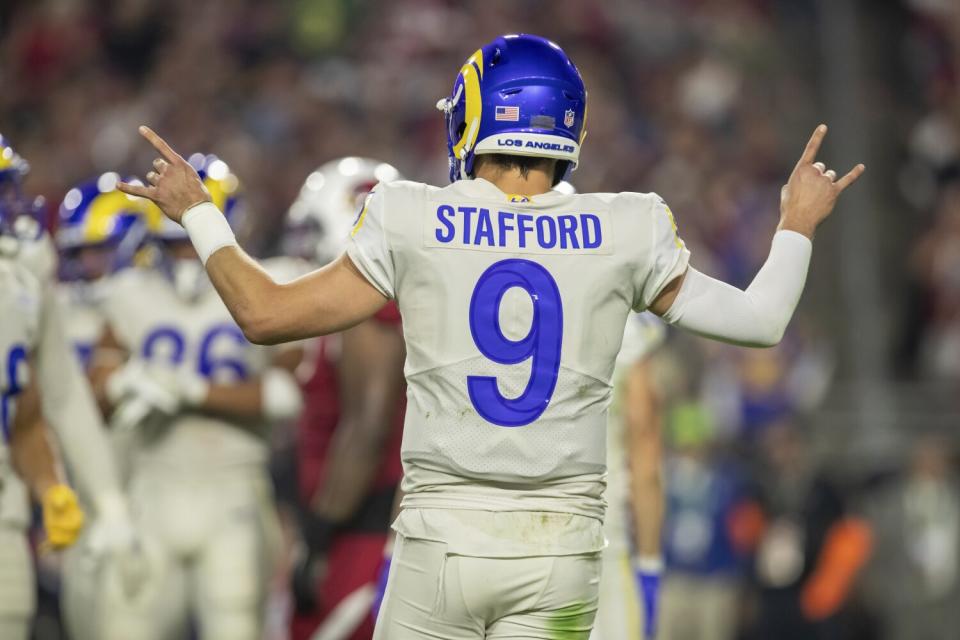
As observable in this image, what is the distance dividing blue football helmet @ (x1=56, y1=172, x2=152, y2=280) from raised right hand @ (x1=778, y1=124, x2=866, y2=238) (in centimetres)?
352

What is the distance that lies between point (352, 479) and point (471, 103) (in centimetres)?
200

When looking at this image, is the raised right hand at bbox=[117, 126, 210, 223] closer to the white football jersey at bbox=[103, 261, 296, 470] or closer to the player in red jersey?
the player in red jersey

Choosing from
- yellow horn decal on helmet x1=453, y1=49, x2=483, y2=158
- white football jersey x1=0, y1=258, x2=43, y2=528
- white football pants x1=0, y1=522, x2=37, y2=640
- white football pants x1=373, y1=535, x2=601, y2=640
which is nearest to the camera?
white football pants x1=373, y1=535, x2=601, y2=640

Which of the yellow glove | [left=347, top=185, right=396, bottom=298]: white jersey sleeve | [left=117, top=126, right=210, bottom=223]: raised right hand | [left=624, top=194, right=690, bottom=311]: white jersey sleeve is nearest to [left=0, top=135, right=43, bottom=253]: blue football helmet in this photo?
the yellow glove

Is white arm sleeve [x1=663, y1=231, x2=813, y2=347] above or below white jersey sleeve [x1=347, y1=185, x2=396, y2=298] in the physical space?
below

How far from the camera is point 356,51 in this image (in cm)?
1414

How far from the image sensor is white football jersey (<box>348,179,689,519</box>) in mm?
3598

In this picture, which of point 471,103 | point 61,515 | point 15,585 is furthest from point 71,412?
point 471,103

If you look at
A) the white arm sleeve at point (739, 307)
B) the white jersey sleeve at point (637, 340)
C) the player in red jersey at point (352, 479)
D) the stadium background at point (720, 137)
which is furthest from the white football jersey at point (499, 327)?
the stadium background at point (720, 137)

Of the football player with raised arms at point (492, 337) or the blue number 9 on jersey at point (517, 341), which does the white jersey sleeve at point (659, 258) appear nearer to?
the football player with raised arms at point (492, 337)

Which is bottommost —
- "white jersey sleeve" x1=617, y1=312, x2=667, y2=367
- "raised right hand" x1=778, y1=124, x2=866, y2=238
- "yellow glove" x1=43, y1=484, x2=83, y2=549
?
"yellow glove" x1=43, y1=484, x2=83, y2=549

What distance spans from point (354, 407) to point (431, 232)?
79.6 inches

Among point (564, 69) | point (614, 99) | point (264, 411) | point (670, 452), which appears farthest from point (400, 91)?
point (564, 69)

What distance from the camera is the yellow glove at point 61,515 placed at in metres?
4.75
